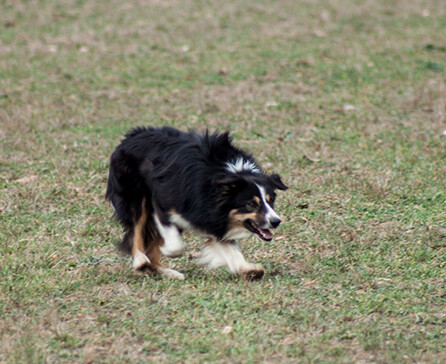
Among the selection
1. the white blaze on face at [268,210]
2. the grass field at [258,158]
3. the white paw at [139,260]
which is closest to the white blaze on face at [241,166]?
the white blaze on face at [268,210]

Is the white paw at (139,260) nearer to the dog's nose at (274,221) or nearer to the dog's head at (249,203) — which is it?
the dog's head at (249,203)

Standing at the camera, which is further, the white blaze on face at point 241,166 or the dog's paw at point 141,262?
the dog's paw at point 141,262

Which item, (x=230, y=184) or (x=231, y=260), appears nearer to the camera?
(x=230, y=184)

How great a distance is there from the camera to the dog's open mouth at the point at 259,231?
516 cm

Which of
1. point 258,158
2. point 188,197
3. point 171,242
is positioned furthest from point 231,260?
point 258,158

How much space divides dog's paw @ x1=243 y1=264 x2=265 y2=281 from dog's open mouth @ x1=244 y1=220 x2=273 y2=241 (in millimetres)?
304

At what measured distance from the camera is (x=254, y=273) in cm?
536

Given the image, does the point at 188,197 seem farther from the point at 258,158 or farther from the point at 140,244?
the point at 258,158

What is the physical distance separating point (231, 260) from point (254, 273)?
0.68 feet

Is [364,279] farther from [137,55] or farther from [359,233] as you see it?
[137,55]

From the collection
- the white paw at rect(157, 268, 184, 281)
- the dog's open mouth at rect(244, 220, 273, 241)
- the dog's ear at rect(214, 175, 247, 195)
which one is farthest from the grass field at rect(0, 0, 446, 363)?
the dog's ear at rect(214, 175, 247, 195)

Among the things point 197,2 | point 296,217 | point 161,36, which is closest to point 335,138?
point 296,217

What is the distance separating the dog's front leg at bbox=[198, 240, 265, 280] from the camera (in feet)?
17.6

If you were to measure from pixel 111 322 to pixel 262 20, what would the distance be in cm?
1167
